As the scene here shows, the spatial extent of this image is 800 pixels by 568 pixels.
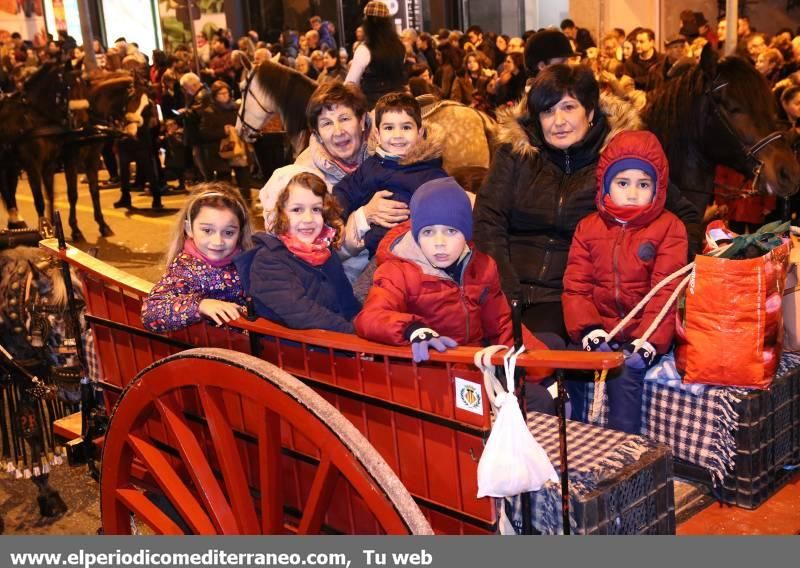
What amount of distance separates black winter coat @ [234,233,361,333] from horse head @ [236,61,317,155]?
197 inches

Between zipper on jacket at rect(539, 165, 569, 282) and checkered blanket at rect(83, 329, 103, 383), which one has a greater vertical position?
zipper on jacket at rect(539, 165, 569, 282)

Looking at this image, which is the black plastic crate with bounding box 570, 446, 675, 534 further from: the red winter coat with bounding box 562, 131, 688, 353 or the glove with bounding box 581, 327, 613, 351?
the red winter coat with bounding box 562, 131, 688, 353

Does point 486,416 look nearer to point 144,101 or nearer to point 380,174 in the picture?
point 380,174

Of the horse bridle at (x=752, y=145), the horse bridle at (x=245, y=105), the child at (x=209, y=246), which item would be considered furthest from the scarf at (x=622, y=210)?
the horse bridle at (x=245, y=105)

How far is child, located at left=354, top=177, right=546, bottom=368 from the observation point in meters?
2.75

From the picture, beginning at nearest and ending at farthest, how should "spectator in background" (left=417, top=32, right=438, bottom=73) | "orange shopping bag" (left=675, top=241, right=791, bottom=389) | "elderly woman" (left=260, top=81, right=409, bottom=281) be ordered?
1. "orange shopping bag" (left=675, top=241, right=791, bottom=389)
2. "elderly woman" (left=260, top=81, right=409, bottom=281)
3. "spectator in background" (left=417, top=32, right=438, bottom=73)

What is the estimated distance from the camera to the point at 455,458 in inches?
92.5

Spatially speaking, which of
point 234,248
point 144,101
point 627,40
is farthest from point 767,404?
point 144,101

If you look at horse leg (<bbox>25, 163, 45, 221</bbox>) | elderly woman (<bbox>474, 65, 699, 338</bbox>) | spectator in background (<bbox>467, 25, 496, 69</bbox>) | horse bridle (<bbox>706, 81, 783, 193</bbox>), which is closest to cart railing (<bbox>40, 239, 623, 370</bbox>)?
elderly woman (<bbox>474, 65, 699, 338</bbox>)

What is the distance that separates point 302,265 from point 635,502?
1.43 meters

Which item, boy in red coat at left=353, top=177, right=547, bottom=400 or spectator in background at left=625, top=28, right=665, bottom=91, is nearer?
boy in red coat at left=353, top=177, right=547, bottom=400

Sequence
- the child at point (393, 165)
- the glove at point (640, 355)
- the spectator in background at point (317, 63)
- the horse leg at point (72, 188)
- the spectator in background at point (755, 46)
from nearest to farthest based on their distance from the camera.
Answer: the glove at point (640, 355), the child at point (393, 165), the spectator in background at point (755, 46), the horse leg at point (72, 188), the spectator in background at point (317, 63)

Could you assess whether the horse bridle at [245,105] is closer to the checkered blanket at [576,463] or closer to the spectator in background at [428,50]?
the checkered blanket at [576,463]

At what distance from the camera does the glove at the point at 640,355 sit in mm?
2945
